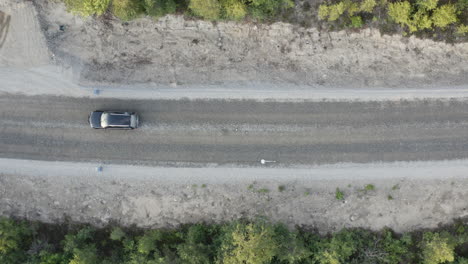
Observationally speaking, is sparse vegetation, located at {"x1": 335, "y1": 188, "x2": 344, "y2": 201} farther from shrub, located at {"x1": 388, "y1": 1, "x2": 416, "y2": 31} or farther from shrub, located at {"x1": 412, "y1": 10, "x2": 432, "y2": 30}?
shrub, located at {"x1": 412, "y1": 10, "x2": 432, "y2": 30}

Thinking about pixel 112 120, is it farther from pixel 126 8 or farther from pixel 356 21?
pixel 356 21

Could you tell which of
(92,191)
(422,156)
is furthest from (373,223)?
(92,191)

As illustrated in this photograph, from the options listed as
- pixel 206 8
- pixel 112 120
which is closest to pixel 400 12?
pixel 206 8

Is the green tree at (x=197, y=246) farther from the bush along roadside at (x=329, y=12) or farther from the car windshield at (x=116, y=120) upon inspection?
the bush along roadside at (x=329, y=12)

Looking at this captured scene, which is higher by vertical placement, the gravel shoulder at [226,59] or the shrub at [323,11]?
the shrub at [323,11]

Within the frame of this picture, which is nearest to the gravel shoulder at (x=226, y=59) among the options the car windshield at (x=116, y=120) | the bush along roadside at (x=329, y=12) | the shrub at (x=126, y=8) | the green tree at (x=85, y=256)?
the bush along roadside at (x=329, y=12)

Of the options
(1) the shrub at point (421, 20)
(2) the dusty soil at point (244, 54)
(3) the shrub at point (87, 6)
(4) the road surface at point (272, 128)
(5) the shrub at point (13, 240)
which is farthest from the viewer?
(4) the road surface at point (272, 128)

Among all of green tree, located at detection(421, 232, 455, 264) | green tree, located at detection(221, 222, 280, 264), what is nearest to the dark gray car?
green tree, located at detection(221, 222, 280, 264)
